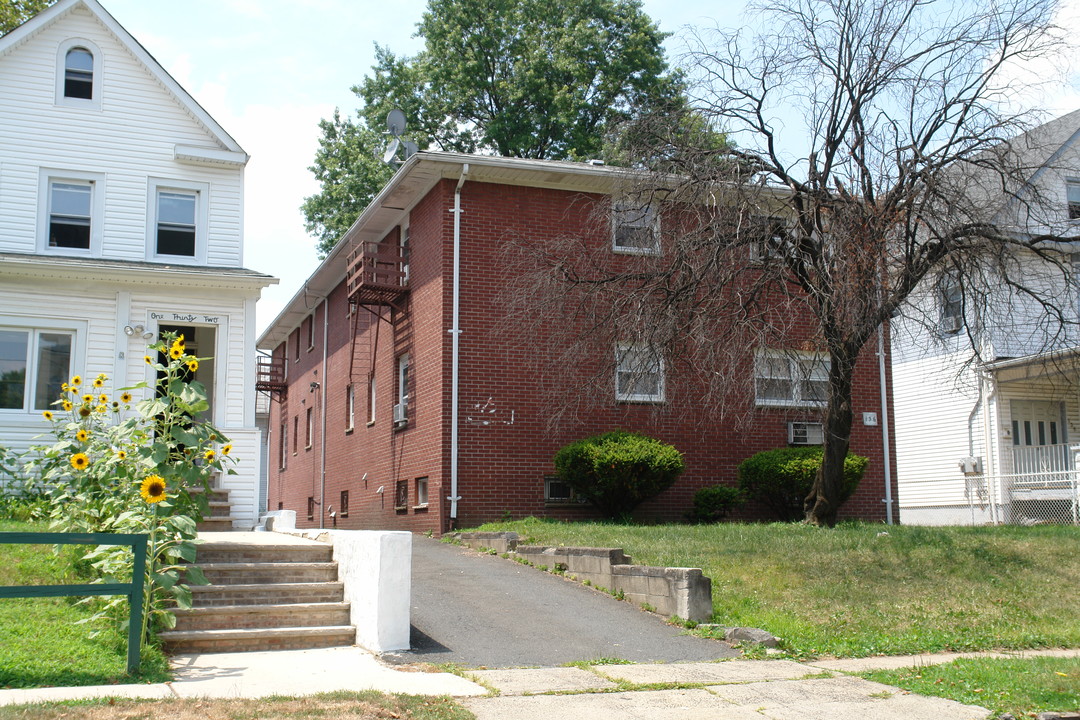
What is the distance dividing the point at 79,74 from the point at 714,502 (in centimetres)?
1417

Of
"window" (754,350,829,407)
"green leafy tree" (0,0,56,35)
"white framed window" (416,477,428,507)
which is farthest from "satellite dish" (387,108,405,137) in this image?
"window" (754,350,829,407)

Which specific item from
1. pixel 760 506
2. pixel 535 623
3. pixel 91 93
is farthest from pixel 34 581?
pixel 760 506

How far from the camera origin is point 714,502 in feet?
63.5

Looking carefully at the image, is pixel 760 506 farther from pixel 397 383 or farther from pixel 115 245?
pixel 115 245

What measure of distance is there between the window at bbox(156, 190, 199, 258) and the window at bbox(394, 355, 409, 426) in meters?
5.26

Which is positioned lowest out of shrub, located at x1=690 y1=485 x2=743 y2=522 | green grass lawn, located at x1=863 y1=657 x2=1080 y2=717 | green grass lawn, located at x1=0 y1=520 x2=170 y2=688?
green grass lawn, located at x1=863 y1=657 x2=1080 y2=717

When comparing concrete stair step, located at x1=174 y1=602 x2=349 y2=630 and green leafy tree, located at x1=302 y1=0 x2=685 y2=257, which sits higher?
green leafy tree, located at x1=302 y1=0 x2=685 y2=257

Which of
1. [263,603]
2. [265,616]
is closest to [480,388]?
[263,603]

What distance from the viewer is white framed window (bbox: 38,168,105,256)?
1745cm

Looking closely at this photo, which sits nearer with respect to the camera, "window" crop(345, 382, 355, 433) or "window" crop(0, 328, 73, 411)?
"window" crop(0, 328, 73, 411)

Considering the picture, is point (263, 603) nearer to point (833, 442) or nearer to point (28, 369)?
point (833, 442)

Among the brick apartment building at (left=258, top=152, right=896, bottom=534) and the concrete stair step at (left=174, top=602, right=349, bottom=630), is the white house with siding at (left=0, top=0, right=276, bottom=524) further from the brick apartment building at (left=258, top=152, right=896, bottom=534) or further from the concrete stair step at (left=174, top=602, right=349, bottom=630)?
the concrete stair step at (left=174, top=602, right=349, bottom=630)

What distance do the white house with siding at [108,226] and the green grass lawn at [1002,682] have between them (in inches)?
453

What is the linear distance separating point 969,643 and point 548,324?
388 inches
